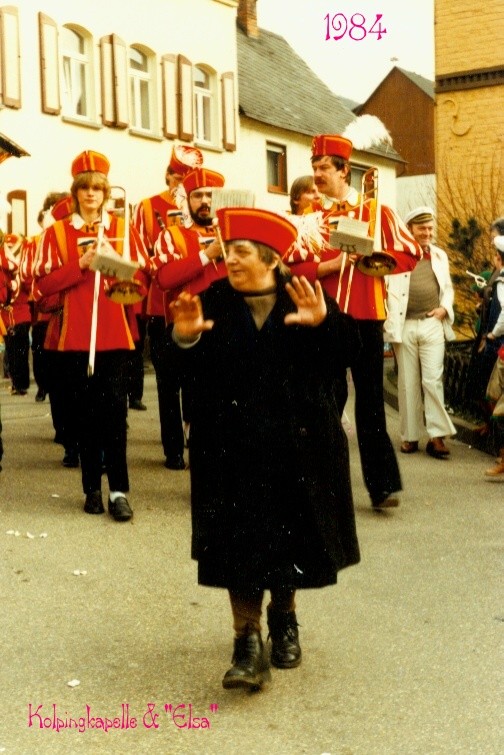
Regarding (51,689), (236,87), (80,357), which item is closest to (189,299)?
(51,689)

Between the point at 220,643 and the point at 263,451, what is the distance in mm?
989

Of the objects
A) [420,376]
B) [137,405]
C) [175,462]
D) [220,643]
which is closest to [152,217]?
[175,462]

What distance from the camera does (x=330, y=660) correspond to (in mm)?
5082

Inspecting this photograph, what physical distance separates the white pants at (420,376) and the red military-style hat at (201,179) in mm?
2541

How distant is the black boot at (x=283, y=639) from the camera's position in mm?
4965

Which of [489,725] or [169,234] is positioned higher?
[169,234]

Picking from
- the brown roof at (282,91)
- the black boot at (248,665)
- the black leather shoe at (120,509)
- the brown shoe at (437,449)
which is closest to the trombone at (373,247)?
the black leather shoe at (120,509)

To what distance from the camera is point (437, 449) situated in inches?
412

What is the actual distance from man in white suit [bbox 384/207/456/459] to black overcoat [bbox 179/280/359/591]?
5.70 meters

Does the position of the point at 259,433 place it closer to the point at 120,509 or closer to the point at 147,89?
the point at 120,509

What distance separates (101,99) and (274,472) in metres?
20.9

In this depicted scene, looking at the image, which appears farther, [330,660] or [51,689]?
[330,660]

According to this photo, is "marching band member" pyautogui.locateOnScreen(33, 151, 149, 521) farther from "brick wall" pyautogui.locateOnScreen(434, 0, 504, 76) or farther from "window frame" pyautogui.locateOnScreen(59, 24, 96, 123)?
"window frame" pyautogui.locateOnScreen(59, 24, 96, 123)

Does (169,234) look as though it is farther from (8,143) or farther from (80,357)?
(8,143)
